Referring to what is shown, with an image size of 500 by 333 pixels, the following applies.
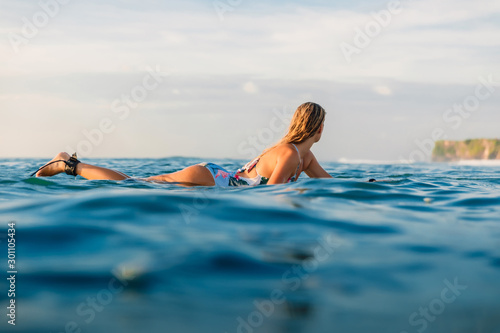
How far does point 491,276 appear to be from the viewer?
3.17 metres

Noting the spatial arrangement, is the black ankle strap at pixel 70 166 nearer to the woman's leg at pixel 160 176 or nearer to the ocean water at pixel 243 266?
the woman's leg at pixel 160 176

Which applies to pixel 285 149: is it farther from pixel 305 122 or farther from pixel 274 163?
pixel 305 122

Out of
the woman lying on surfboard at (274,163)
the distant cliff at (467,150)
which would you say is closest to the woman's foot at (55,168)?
the woman lying on surfboard at (274,163)

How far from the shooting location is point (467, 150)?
82.1m

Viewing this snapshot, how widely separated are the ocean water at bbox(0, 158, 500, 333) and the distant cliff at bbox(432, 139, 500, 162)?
7828 cm

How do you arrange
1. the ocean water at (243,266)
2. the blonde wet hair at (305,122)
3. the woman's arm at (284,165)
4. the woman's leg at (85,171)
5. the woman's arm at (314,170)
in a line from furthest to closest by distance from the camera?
the woman's arm at (314,170)
the woman's leg at (85,171)
the blonde wet hair at (305,122)
the woman's arm at (284,165)
the ocean water at (243,266)

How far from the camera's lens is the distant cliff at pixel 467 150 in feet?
249

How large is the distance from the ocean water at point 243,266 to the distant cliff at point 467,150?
7828 centimetres

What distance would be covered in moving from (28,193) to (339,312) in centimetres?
511

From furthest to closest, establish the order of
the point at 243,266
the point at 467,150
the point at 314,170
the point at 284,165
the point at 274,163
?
the point at 467,150 < the point at 314,170 < the point at 274,163 < the point at 284,165 < the point at 243,266

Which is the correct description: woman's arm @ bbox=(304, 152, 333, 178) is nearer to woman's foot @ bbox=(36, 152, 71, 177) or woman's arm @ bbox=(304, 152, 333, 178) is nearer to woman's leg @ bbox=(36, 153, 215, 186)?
woman's leg @ bbox=(36, 153, 215, 186)

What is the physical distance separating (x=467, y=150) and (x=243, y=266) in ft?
287

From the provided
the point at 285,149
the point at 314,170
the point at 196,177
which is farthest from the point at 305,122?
the point at 196,177

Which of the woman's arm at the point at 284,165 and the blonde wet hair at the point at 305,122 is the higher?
the blonde wet hair at the point at 305,122
